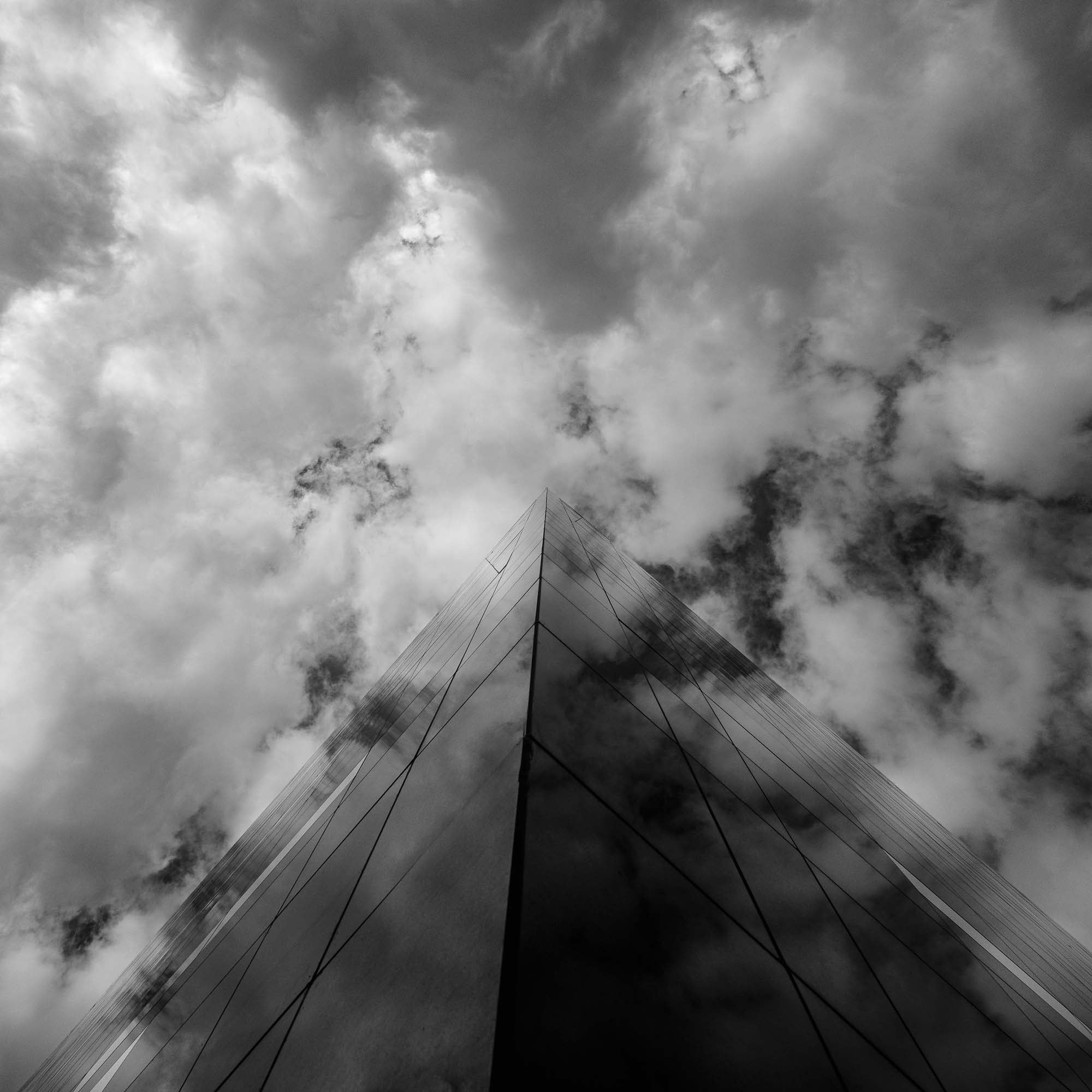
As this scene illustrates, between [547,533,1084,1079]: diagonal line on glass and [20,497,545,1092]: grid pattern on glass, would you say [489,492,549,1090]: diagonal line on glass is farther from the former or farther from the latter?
[20,497,545,1092]: grid pattern on glass

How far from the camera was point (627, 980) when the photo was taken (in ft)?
11.4

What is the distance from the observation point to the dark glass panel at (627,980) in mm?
3018

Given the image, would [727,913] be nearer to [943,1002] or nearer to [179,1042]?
[943,1002]

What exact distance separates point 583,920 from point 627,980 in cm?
39

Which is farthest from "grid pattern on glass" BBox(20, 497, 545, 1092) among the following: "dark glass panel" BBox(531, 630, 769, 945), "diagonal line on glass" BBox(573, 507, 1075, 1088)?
"diagonal line on glass" BBox(573, 507, 1075, 1088)

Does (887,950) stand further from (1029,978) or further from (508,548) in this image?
(1029,978)

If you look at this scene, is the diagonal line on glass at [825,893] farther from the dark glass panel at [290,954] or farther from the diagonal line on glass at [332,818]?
the dark glass panel at [290,954]

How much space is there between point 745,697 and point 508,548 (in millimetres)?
6077

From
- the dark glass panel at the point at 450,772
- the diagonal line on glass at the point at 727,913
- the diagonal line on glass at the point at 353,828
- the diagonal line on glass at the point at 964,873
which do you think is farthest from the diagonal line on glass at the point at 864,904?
the diagonal line on glass at the point at 964,873

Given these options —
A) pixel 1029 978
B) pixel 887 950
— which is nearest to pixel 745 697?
pixel 887 950

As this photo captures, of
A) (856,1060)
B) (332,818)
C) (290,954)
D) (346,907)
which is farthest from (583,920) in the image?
(332,818)

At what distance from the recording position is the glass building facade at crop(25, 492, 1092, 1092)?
330cm

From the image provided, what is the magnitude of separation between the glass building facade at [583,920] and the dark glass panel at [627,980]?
15mm

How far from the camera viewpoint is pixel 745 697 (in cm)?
1224
